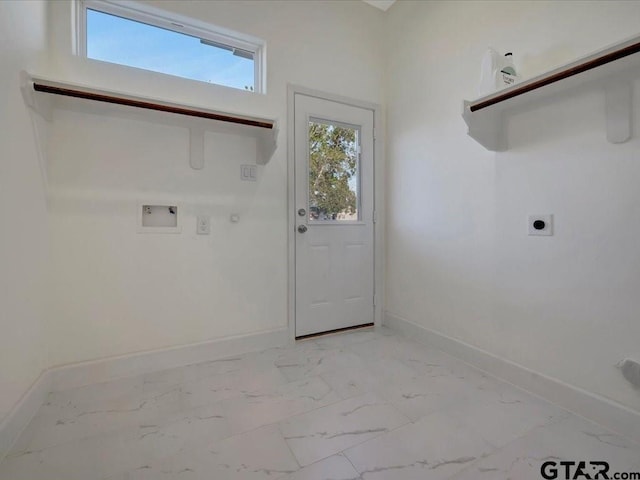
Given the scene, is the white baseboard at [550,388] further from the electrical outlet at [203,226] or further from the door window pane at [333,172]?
the electrical outlet at [203,226]

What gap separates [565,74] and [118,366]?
107 inches

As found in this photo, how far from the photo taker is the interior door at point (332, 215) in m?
2.43

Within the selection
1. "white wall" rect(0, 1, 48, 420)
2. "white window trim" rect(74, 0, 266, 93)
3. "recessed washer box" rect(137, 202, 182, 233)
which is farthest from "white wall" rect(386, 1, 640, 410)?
"white wall" rect(0, 1, 48, 420)

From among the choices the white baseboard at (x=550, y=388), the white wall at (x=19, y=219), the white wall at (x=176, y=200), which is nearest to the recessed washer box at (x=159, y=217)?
the white wall at (x=176, y=200)

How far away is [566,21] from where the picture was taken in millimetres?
1550

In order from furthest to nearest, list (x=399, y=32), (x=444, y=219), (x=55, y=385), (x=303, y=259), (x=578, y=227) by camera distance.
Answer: (x=399, y=32) → (x=303, y=259) → (x=444, y=219) → (x=55, y=385) → (x=578, y=227)

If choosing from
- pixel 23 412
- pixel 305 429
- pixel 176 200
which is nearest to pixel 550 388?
pixel 305 429

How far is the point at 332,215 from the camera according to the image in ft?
8.44

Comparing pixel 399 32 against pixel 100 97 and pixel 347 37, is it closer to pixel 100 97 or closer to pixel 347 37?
pixel 347 37

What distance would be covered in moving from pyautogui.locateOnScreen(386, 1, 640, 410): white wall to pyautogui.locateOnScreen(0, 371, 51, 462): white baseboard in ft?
7.69

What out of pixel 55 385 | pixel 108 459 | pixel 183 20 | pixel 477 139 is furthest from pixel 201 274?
pixel 477 139

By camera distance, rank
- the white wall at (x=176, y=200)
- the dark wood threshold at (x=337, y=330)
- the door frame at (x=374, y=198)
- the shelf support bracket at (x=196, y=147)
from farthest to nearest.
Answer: the dark wood threshold at (x=337, y=330) → the door frame at (x=374, y=198) → the shelf support bracket at (x=196, y=147) → the white wall at (x=176, y=200)

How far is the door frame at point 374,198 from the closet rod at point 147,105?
1.38ft

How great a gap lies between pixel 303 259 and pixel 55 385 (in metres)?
1.64
